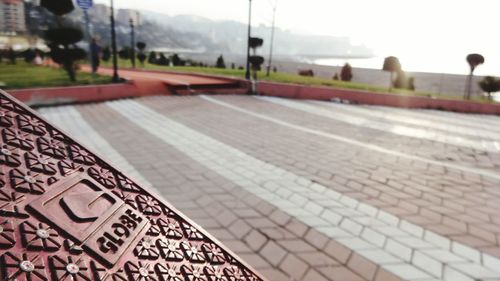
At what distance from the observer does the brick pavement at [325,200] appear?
322 centimetres

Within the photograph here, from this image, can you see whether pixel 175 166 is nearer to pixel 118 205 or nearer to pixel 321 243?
pixel 321 243

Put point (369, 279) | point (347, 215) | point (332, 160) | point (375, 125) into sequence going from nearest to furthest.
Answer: point (369, 279) < point (347, 215) < point (332, 160) < point (375, 125)

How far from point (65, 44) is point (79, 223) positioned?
12.8 meters

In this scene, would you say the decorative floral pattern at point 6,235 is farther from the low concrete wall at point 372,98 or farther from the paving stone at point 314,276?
the low concrete wall at point 372,98

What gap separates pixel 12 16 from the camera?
449 ft

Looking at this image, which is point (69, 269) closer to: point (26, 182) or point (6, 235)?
point (6, 235)

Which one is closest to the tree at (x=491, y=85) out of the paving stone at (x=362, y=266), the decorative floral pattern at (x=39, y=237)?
the paving stone at (x=362, y=266)

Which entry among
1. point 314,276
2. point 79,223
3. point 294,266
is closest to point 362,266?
point 314,276

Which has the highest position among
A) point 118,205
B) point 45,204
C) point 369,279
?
point 45,204

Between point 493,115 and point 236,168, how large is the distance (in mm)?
12124

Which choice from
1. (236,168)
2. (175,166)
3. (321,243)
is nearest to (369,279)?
(321,243)

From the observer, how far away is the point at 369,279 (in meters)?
2.94

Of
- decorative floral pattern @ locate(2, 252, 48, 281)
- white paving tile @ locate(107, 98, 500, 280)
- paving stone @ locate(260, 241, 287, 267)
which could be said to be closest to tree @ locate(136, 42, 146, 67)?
white paving tile @ locate(107, 98, 500, 280)

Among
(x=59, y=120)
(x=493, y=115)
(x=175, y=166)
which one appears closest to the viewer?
(x=175, y=166)
